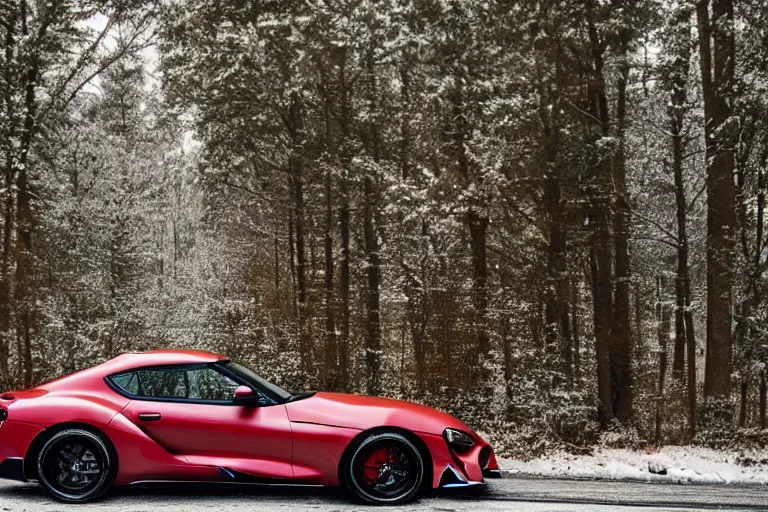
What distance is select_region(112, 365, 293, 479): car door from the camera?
6.50 meters

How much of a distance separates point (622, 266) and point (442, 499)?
7.94 m

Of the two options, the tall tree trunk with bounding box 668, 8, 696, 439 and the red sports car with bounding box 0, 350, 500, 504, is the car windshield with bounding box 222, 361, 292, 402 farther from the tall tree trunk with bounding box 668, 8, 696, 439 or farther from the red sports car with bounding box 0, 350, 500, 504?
the tall tree trunk with bounding box 668, 8, 696, 439

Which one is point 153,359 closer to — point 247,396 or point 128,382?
point 128,382

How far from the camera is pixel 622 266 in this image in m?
13.5

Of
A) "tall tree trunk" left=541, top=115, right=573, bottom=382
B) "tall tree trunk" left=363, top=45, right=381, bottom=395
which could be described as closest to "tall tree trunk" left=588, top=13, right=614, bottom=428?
"tall tree trunk" left=541, top=115, right=573, bottom=382

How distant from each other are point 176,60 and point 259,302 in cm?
575

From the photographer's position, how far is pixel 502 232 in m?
13.3

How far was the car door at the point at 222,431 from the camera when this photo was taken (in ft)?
21.3

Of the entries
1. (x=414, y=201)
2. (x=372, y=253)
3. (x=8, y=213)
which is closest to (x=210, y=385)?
(x=372, y=253)

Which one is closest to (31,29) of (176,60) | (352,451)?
(176,60)

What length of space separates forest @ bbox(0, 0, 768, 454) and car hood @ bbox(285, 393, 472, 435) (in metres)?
3.28

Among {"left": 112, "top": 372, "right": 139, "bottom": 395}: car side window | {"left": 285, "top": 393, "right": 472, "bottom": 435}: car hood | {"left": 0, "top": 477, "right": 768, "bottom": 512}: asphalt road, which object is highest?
{"left": 112, "top": 372, "right": 139, "bottom": 395}: car side window

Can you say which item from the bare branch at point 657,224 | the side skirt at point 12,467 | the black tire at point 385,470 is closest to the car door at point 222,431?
the black tire at point 385,470

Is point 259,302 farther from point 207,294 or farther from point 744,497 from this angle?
point 744,497
